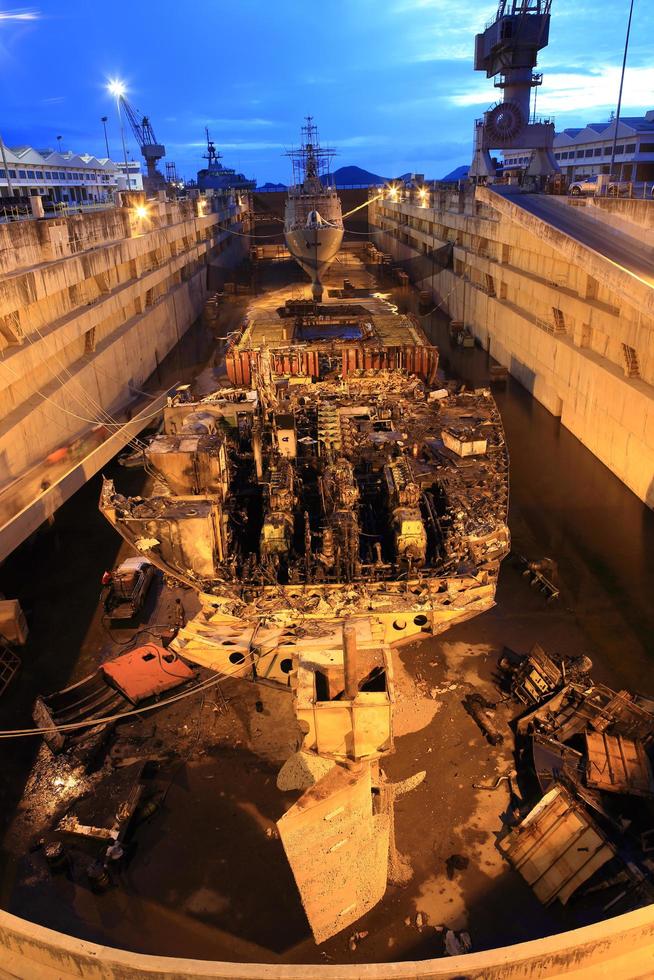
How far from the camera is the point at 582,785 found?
1071 cm

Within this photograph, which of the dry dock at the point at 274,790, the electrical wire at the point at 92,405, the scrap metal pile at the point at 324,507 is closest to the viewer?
the dry dock at the point at 274,790

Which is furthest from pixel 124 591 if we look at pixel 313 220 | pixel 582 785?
pixel 313 220

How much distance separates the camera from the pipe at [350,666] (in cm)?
859

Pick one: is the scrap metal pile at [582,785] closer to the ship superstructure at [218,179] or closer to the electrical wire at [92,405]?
the electrical wire at [92,405]

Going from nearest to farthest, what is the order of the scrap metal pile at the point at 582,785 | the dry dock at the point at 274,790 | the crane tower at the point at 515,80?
the dry dock at the point at 274,790, the scrap metal pile at the point at 582,785, the crane tower at the point at 515,80

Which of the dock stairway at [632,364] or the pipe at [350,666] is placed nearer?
the pipe at [350,666]

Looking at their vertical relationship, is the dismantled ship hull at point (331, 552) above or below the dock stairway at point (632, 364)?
below

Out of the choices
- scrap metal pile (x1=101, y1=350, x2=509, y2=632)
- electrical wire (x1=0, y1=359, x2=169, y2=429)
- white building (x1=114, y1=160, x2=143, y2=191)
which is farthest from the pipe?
white building (x1=114, y1=160, x2=143, y2=191)

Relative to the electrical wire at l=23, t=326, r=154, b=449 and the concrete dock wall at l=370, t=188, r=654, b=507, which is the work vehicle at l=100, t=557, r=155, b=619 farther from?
the concrete dock wall at l=370, t=188, r=654, b=507

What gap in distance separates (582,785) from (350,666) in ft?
16.6

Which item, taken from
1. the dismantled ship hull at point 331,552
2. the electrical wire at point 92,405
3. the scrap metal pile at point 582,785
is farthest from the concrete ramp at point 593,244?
the electrical wire at point 92,405

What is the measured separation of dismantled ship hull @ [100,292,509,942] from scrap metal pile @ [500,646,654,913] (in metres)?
2.14

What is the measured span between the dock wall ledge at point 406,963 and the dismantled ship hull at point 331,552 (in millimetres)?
1516

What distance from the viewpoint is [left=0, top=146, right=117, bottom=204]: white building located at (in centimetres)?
8138
